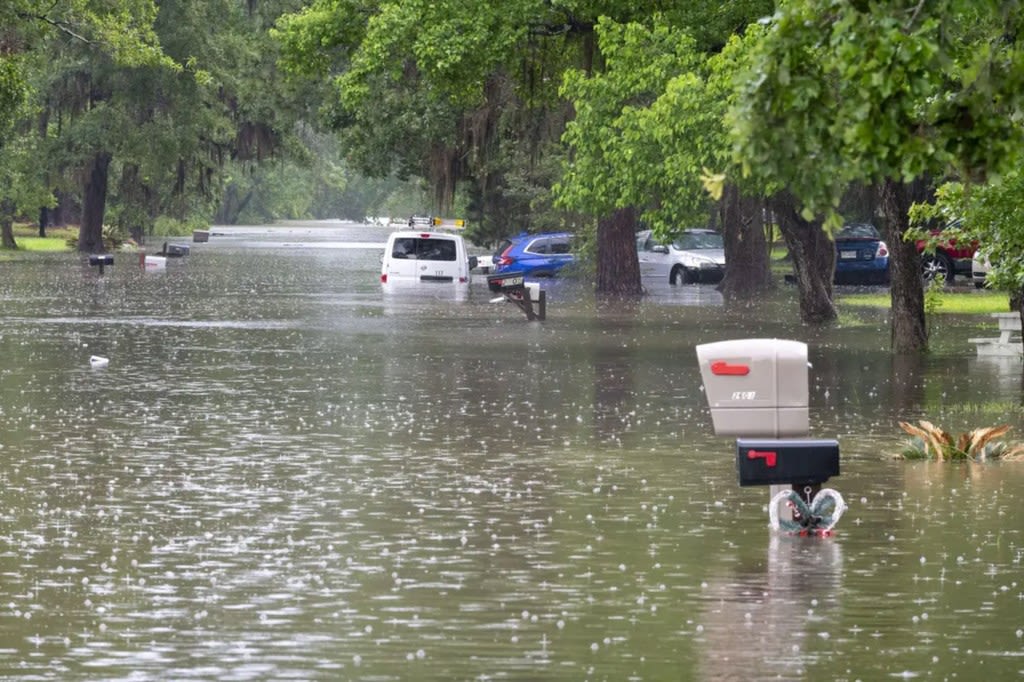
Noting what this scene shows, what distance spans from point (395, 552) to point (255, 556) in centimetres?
81

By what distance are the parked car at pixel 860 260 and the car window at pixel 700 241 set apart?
252 inches

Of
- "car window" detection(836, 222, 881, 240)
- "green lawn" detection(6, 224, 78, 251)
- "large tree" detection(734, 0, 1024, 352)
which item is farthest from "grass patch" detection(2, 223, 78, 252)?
"large tree" detection(734, 0, 1024, 352)

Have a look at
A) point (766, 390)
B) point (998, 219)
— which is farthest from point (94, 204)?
point (766, 390)

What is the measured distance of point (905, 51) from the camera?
8242mm

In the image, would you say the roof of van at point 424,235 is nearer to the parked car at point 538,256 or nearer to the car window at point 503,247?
the parked car at point 538,256

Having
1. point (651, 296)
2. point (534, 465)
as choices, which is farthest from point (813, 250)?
point (534, 465)

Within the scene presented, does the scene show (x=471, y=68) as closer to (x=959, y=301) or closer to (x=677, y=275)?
(x=959, y=301)

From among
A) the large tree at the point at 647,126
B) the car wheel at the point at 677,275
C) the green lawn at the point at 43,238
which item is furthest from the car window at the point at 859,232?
the green lawn at the point at 43,238

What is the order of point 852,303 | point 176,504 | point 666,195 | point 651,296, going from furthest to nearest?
point 651,296
point 852,303
point 666,195
point 176,504

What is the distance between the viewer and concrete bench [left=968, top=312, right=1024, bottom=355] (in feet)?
95.9

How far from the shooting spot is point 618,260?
166 feet

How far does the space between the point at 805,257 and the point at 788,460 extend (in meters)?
24.5

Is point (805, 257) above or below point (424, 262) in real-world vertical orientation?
above

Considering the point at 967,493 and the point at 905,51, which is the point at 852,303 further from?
the point at 905,51
